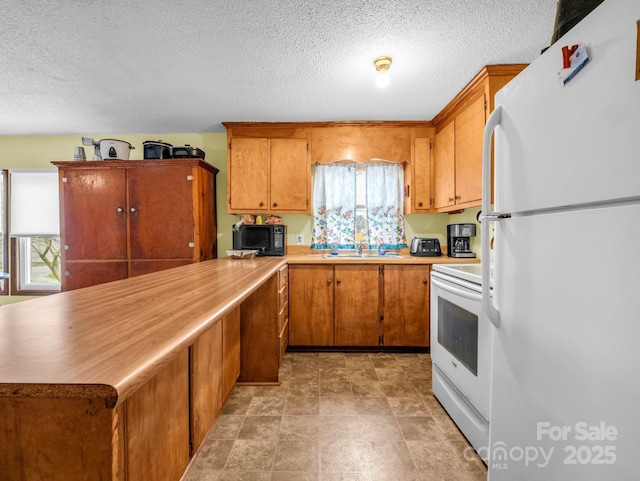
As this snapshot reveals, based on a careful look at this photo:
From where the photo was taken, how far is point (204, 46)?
6.22ft

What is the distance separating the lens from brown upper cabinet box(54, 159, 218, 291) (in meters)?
2.96

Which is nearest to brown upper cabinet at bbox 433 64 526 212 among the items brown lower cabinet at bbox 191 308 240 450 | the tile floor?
the tile floor

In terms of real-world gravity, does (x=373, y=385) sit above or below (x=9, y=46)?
below

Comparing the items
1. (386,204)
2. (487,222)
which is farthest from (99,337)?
(386,204)

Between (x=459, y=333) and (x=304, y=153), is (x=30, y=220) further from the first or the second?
(x=459, y=333)

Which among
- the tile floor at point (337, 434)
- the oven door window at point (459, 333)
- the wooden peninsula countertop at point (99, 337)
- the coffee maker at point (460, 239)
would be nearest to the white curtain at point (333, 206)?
the coffee maker at point (460, 239)

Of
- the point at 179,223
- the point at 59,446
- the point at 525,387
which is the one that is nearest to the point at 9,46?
the point at 179,223

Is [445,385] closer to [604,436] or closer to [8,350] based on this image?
[604,436]

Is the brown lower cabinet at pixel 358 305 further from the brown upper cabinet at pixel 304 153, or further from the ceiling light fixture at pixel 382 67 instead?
the ceiling light fixture at pixel 382 67

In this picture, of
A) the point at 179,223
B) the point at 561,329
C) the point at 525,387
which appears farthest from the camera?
the point at 179,223

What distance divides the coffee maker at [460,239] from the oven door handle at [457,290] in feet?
3.53

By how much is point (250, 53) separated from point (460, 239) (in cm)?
248

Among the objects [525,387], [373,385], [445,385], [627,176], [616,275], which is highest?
[627,176]

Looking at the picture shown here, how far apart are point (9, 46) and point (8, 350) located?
7.81 feet
